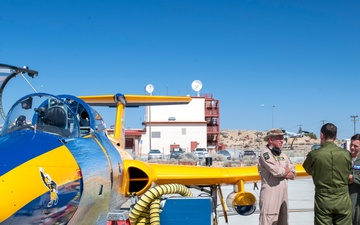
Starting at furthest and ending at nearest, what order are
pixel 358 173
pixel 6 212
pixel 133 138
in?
pixel 133 138
pixel 358 173
pixel 6 212

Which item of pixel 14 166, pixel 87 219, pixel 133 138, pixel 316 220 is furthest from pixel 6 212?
pixel 133 138

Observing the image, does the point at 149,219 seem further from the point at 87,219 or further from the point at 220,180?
the point at 220,180

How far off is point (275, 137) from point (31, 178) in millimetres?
3614

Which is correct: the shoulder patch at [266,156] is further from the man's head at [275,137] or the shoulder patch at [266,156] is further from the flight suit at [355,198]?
the flight suit at [355,198]

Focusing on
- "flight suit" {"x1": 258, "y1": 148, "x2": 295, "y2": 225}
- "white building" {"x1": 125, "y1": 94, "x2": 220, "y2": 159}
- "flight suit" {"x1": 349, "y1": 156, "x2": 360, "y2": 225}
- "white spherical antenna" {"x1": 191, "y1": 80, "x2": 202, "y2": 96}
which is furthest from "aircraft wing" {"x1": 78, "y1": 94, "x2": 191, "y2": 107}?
"white building" {"x1": 125, "y1": 94, "x2": 220, "y2": 159}

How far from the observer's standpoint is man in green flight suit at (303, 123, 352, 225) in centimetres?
537

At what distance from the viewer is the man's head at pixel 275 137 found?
6.37m

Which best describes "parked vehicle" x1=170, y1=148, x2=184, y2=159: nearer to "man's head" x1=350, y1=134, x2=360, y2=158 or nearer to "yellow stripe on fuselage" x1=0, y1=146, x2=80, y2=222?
"man's head" x1=350, y1=134, x2=360, y2=158

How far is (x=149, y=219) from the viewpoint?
19.4 ft

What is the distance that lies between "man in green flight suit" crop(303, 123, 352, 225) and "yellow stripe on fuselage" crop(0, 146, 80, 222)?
9.51 feet

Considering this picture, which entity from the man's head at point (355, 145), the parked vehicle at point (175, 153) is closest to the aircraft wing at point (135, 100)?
the man's head at point (355, 145)

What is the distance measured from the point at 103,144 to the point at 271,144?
94.5 inches

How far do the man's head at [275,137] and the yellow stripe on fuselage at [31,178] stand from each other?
9.56ft

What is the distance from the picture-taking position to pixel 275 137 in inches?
252
